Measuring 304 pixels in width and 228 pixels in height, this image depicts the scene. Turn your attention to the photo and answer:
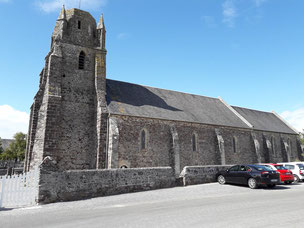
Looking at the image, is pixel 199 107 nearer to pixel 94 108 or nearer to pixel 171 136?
pixel 171 136

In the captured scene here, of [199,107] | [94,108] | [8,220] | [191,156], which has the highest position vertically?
[199,107]

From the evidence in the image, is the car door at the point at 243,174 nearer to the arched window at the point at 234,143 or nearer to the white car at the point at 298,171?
the white car at the point at 298,171

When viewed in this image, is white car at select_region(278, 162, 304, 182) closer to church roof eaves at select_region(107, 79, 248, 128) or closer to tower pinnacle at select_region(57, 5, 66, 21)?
church roof eaves at select_region(107, 79, 248, 128)

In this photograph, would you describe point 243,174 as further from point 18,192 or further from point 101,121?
point 18,192

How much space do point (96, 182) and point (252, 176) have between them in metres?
9.54

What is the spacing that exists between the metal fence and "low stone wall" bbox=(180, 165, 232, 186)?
9092 millimetres

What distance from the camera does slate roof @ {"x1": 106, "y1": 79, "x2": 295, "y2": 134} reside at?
2045 cm

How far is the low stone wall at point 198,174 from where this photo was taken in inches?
595

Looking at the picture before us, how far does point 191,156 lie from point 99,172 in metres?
12.4

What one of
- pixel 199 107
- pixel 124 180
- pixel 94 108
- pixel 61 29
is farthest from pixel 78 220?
pixel 199 107

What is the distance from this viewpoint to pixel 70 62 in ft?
64.2

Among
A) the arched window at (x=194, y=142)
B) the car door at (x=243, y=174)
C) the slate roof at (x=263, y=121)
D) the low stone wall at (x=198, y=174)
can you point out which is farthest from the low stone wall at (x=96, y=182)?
the slate roof at (x=263, y=121)

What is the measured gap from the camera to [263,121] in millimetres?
33562

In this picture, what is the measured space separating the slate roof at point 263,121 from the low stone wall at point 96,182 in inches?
796
